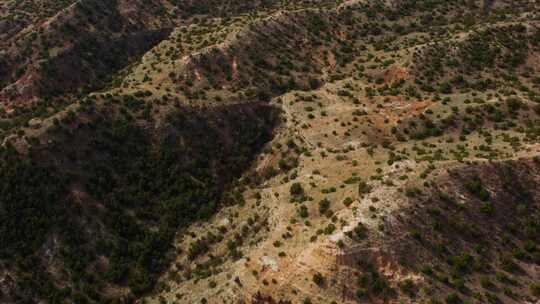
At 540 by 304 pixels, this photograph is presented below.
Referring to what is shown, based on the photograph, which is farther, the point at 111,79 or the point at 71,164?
the point at 111,79

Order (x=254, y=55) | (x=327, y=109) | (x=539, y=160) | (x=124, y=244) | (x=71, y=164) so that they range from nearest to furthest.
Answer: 1. (x=539, y=160)
2. (x=124, y=244)
3. (x=71, y=164)
4. (x=327, y=109)
5. (x=254, y=55)

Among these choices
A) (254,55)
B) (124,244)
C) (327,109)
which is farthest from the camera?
(254,55)

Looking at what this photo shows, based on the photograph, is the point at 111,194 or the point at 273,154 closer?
the point at 111,194

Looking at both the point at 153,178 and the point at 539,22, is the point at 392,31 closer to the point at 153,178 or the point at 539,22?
the point at 539,22

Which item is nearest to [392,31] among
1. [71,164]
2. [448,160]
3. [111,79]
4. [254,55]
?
[254,55]

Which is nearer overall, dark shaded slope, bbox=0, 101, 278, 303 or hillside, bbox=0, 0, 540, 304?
hillside, bbox=0, 0, 540, 304

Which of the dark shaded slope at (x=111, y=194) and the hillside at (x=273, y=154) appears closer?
the hillside at (x=273, y=154)

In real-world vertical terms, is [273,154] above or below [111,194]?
below

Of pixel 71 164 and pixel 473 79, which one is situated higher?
pixel 71 164
